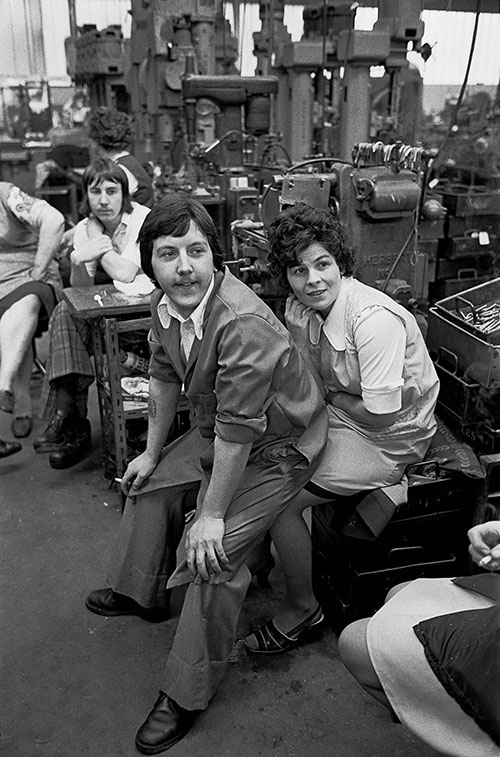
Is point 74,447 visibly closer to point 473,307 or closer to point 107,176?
point 107,176

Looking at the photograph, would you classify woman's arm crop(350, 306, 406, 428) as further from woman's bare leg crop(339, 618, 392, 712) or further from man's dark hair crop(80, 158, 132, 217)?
man's dark hair crop(80, 158, 132, 217)

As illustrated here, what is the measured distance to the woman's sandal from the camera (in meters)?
1.81

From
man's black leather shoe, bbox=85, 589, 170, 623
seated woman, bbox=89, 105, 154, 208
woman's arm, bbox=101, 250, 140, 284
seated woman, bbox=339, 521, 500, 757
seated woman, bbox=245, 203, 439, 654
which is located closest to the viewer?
seated woman, bbox=339, 521, 500, 757

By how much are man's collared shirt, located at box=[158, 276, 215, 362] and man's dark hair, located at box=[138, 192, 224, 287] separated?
91 millimetres

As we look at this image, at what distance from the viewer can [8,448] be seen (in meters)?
Result: 2.92

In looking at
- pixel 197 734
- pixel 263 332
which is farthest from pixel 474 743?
pixel 263 332

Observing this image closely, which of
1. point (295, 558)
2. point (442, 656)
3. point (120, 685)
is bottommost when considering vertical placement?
point (120, 685)

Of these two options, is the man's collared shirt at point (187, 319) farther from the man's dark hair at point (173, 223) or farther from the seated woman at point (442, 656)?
the seated woman at point (442, 656)

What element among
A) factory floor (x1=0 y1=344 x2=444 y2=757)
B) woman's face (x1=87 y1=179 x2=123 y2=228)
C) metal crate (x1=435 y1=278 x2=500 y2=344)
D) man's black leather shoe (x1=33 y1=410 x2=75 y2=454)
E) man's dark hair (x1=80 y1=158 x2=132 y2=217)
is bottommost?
factory floor (x1=0 y1=344 x2=444 y2=757)

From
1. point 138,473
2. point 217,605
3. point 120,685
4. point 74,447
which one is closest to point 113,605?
point 120,685

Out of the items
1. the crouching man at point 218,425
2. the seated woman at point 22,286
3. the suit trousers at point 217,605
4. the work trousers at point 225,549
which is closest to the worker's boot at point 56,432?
the seated woman at point 22,286

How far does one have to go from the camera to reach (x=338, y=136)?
217 inches

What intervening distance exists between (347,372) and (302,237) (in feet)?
1.14

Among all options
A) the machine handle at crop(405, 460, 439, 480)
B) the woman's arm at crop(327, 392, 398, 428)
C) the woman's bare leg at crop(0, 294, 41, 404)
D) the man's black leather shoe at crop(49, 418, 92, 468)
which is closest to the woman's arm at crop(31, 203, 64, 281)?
the woman's bare leg at crop(0, 294, 41, 404)
